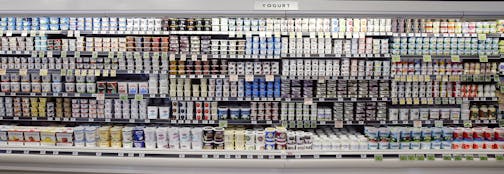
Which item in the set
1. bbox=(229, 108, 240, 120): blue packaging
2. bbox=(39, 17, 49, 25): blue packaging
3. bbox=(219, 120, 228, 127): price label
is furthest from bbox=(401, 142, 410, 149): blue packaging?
bbox=(39, 17, 49, 25): blue packaging

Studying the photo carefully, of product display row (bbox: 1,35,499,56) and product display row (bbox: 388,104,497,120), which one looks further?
product display row (bbox: 388,104,497,120)

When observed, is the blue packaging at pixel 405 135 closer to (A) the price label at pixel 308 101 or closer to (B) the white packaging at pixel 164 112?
(A) the price label at pixel 308 101

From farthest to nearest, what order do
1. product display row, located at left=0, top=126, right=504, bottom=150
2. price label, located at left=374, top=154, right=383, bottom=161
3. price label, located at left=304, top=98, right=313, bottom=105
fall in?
price label, located at left=304, top=98, right=313, bottom=105 → product display row, located at left=0, top=126, right=504, bottom=150 → price label, located at left=374, top=154, right=383, bottom=161

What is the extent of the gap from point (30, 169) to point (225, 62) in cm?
226

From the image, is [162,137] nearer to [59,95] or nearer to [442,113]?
[59,95]

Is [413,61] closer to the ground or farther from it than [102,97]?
farther from it

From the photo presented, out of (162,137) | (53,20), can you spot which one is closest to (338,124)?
(162,137)

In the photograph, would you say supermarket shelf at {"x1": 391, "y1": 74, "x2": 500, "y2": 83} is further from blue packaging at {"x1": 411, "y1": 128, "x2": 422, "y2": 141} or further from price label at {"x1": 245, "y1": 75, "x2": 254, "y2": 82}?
price label at {"x1": 245, "y1": 75, "x2": 254, "y2": 82}

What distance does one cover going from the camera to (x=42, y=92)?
4.35 meters

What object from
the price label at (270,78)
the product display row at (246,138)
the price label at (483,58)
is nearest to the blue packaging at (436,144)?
the product display row at (246,138)

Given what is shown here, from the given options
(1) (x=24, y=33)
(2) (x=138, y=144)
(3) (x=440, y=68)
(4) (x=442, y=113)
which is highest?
(1) (x=24, y=33)

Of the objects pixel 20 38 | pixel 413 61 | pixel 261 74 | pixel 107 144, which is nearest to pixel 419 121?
pixel 413 61
